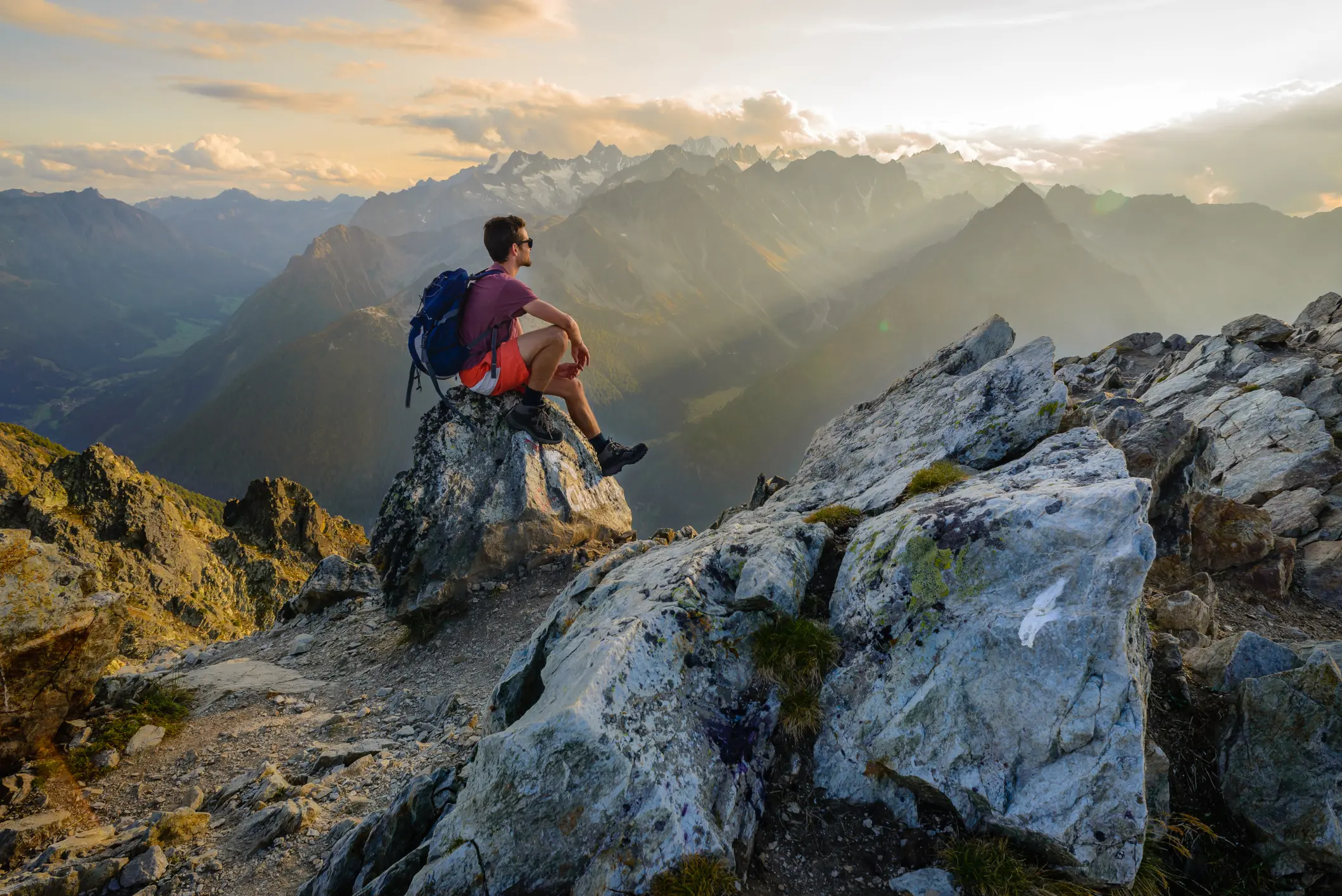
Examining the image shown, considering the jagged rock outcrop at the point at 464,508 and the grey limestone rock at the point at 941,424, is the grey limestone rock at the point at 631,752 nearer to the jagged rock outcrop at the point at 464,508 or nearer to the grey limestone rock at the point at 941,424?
the grey limestone rock at the point at 941,424

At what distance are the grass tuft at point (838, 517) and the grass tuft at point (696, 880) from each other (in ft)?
16.5

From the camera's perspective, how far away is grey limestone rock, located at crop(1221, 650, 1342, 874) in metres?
6.06

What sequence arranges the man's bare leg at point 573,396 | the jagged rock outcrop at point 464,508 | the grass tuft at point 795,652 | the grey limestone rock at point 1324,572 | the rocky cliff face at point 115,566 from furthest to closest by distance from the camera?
the jagged rock outcrop at point 464,508 → the man's bare leg at point 573,396 → the grey limestone rock at point 1324,572 → the rocky cliff face at point 115,566 → the grass tuft at point 795,652

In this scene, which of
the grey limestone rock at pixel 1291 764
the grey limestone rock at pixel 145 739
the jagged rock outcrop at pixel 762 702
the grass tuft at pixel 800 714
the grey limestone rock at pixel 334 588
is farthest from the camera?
the grey limestone rock at pixel 334 588

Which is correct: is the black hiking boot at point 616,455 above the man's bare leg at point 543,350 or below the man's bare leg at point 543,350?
below

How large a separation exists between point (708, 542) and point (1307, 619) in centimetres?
1315

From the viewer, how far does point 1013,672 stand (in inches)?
236

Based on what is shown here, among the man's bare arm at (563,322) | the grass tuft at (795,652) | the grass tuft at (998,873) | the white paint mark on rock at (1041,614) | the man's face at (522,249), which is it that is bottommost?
the grass tuft at (998,873)

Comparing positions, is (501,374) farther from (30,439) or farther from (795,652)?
(30,439)

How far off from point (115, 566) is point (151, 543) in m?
4.70

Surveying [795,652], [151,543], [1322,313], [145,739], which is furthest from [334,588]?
[1322,313]

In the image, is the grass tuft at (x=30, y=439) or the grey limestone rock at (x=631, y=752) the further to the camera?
the grass tuft at (x=30, y=439)

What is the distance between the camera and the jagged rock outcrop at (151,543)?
33500 millimetres

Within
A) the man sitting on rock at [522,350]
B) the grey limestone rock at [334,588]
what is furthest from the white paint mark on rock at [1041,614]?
the grey limestone rock at [334,588]
